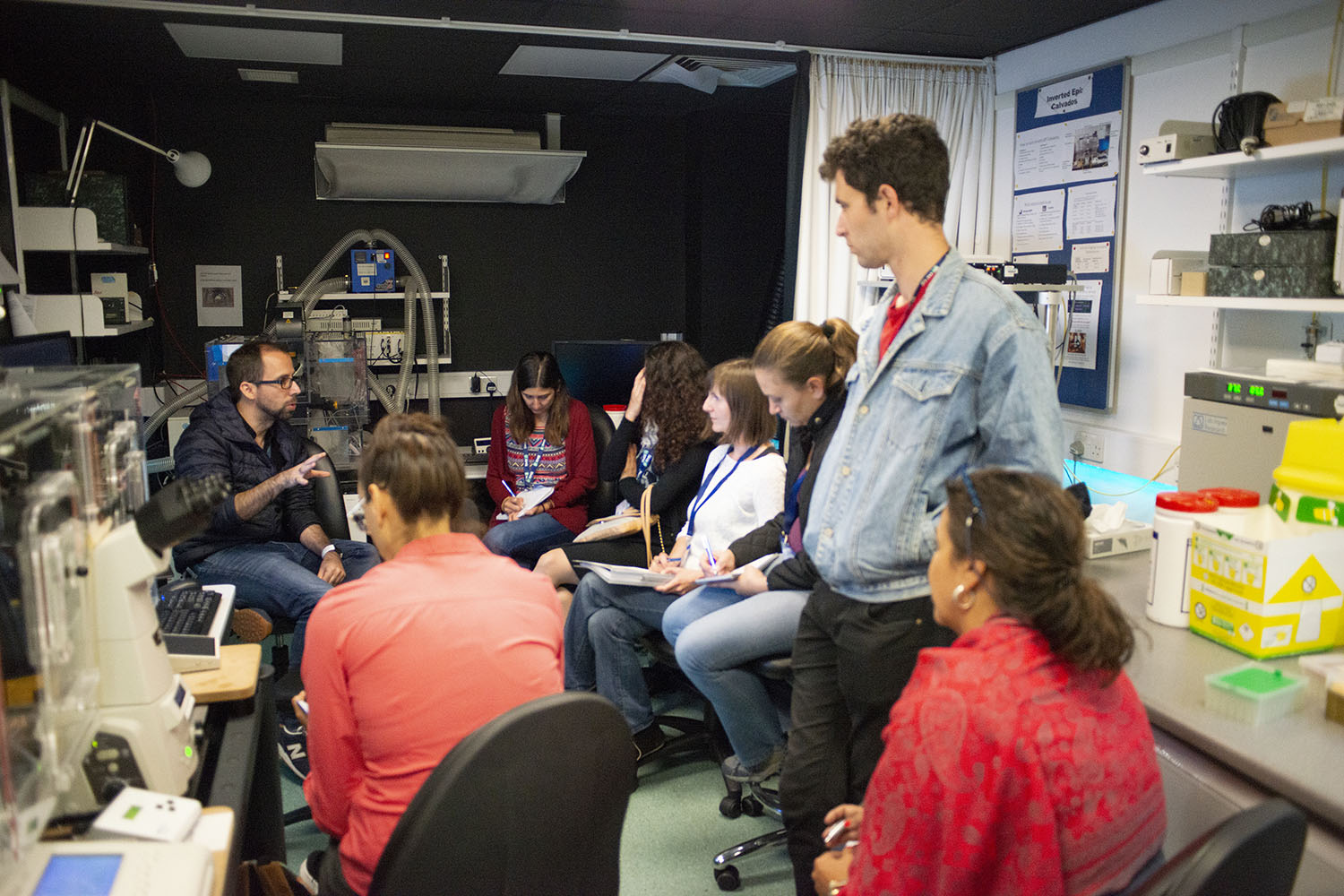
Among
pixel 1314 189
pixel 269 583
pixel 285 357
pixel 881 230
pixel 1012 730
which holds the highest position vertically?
pixel 1314 189

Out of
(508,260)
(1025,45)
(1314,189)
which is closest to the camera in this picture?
(1314,189)

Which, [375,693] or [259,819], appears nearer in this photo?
[375,693]

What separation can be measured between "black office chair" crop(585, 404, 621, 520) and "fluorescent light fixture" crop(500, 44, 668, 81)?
1429mm

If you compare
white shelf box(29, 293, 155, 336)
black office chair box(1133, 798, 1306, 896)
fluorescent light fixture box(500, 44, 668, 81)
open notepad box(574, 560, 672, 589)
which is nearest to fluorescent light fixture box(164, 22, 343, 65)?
fluorescent light fixture box(500, 44, 668, 81)

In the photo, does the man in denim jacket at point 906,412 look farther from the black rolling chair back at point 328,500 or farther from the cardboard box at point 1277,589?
the black rolling chair back at point 328,500

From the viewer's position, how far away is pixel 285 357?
3.14 metres

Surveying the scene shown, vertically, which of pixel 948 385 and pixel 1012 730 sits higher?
pixel 948 385

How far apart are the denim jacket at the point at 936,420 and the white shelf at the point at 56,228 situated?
3.35 metres

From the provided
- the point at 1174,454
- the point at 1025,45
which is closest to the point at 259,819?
the point at 1174,454

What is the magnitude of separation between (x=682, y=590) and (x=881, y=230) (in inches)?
51.8

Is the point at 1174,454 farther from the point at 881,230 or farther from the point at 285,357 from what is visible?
the point at 285,357

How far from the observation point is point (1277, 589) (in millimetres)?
1577

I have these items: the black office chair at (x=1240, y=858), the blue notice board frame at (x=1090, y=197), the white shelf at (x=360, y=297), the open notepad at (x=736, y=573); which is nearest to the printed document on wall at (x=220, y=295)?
the white shelf at (x=360, y=297)

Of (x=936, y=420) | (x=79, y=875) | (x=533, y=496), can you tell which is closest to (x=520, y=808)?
(x=79, y=875)
